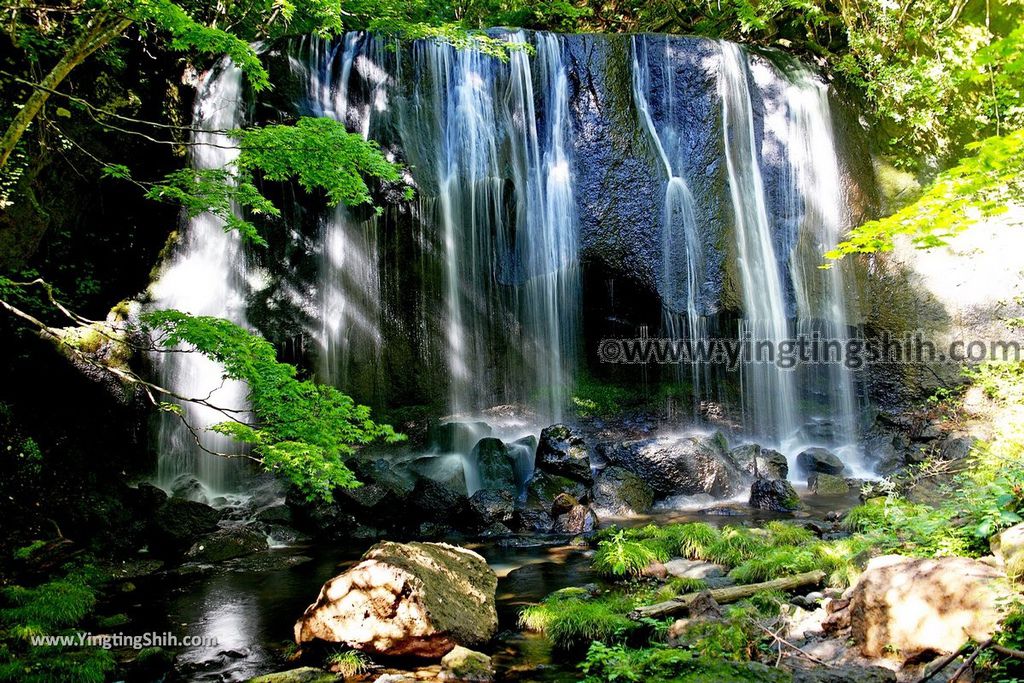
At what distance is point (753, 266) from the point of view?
590 inches

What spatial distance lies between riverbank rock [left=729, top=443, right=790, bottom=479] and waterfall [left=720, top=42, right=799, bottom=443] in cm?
252

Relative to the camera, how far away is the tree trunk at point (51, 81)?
5648 millimetres

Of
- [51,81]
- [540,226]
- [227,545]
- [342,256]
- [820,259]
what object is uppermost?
[540,226]

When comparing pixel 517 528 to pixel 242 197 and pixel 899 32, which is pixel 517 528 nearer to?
pixel 242 197

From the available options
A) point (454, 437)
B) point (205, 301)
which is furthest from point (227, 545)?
point (205, 301)

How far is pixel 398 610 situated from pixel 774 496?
289 inches

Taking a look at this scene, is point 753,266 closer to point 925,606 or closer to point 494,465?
point 494,465

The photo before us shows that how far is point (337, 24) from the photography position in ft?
36.4

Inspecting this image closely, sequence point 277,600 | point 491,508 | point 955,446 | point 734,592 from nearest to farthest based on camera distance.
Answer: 1. point 734,592
2. point 277,600
3. point 491,508
4. point 955,446

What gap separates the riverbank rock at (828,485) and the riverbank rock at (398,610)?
26.2 ft

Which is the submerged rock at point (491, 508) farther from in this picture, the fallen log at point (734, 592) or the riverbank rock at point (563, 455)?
the fallen log at point (734, 592)

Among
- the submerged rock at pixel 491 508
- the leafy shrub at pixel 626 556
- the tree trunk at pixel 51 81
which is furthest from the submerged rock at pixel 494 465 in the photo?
the tree trunk at pixel 51 81

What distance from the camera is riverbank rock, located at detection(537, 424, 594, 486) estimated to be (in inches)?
450

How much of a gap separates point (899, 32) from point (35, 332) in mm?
19201
